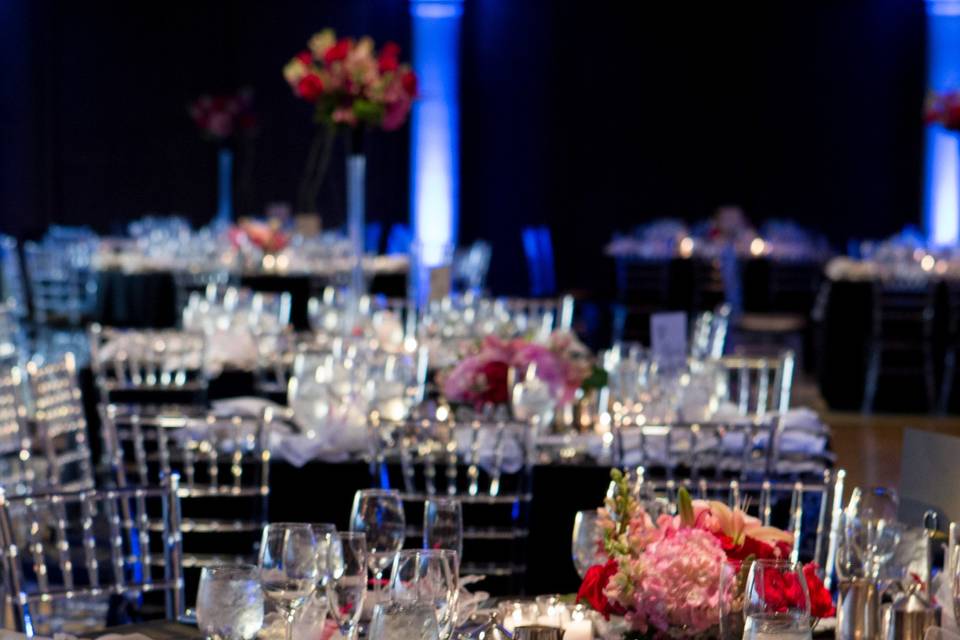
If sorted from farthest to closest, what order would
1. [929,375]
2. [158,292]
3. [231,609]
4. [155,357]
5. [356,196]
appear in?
[158,292]
[929,375]
[356,196]
[155,357]
[231,609]

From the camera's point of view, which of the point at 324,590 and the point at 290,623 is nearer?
the point at 290,623

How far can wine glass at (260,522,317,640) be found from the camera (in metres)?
2.12

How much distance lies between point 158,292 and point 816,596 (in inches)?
358

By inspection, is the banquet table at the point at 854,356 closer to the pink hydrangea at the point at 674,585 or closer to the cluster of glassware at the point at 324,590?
the cluster of glassware at the point at 324,590

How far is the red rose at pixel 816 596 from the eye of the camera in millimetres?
2070

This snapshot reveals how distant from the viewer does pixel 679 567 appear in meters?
2.06

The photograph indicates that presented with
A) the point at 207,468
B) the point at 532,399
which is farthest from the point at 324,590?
the point at 532,399

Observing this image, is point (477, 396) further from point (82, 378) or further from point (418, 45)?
point (418, 45)

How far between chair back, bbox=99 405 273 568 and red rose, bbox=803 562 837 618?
6.17 ft

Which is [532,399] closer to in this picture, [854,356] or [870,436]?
[870,436]

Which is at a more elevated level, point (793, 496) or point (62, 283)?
point (62, 283)

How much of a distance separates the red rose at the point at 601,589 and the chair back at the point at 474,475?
1.51 m

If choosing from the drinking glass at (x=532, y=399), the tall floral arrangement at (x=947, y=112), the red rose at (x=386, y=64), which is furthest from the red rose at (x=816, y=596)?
the tall floral arrangement at (x=947, y=112)

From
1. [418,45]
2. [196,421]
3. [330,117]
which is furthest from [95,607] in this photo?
[418,45]
